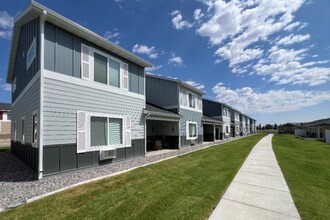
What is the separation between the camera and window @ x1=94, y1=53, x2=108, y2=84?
9.50 m

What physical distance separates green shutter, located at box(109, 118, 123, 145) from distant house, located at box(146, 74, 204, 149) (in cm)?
619

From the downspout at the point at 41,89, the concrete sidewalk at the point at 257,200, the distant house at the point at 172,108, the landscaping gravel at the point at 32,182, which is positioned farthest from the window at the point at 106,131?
the distant house at the point at 172,108

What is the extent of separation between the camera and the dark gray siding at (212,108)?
106ft

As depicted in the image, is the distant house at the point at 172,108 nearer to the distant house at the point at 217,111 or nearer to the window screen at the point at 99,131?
the window screen at the point at 99,131

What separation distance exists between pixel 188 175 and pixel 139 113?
5837 millimetres

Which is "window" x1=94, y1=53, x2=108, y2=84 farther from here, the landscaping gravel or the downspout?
the landscaping gravel

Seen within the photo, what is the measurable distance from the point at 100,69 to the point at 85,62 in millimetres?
896

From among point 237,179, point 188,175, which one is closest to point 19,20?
point 188,175

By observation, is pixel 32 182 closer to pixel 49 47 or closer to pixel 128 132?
pixel 49 47

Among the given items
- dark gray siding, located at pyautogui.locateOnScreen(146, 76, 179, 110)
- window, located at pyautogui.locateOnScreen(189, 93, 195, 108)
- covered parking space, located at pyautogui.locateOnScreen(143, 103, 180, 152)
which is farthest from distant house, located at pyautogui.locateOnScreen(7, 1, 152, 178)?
window, located at pyautogui.locateOnScreen(189, 93, 195, 108)

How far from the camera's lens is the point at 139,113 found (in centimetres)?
1248

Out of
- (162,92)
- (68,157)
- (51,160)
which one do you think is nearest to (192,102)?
(162,92)

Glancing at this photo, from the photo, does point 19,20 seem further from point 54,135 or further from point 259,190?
point 259,190

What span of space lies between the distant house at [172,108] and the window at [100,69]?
7552 mm
